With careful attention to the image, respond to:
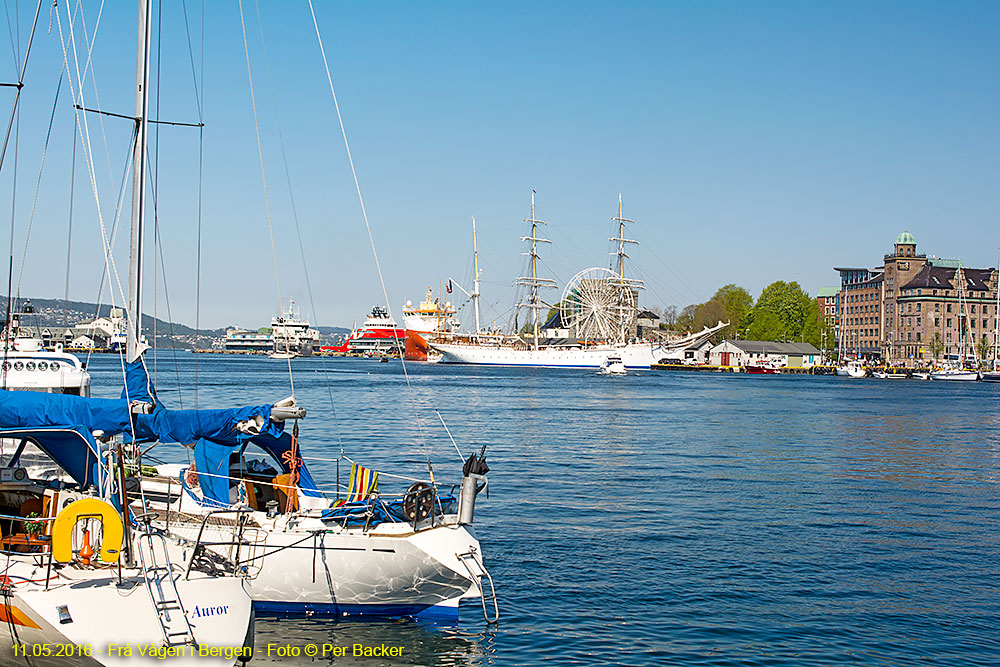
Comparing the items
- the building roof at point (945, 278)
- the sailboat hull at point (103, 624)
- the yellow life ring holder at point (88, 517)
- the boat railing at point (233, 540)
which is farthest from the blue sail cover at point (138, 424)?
the building roof at point (945, 278)

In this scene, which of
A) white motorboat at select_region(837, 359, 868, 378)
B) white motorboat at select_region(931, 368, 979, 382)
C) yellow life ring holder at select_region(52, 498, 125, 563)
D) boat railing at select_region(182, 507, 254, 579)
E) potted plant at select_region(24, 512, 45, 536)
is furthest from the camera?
white motorboat at select_region(837, 359, 868, 378)

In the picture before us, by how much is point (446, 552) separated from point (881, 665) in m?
6.02

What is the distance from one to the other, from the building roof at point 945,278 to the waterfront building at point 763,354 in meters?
23.0

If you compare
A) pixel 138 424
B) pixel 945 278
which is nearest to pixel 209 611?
pixel 138 424

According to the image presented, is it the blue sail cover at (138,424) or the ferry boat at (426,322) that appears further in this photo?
the ferry boat at (426,322)

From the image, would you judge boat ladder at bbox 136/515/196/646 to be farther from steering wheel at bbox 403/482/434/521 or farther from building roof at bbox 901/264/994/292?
building roof at bbox 901/264/994/292

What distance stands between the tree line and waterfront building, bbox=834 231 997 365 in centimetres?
943

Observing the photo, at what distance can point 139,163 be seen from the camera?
15273mm

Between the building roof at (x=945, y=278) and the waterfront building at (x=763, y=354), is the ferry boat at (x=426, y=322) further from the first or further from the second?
the building roof at (x=945, y=278)

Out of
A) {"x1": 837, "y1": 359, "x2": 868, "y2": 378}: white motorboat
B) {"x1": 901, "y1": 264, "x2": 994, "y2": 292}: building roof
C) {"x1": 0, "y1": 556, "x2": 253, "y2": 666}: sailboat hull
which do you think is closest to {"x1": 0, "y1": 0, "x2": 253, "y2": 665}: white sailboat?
{"x1": 0, "y1": 556, "x2": 253, "y2": 666}: sailboat hull

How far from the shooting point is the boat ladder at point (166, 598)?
9.38 meters

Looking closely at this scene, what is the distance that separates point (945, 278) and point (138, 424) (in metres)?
168

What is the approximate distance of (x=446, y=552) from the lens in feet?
41.6

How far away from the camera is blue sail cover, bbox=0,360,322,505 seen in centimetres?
1244
